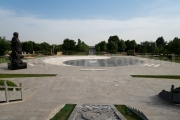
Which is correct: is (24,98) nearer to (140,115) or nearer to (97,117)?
(97,117)

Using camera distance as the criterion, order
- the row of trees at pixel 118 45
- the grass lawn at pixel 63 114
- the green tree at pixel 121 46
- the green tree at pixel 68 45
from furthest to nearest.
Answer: the green tree at pixel 121 46 → the green tree at pixel 68 45 → the row of trees at pixel 118 45 → the grass lawn at pixel 63 114

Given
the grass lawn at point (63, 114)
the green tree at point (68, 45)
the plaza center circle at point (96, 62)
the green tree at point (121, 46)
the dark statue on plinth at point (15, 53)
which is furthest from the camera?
the green tree at point (121, 46)

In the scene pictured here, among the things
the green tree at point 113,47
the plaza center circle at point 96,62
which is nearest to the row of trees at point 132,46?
the green tree at point 113,47

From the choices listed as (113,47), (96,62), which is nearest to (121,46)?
(113,47)

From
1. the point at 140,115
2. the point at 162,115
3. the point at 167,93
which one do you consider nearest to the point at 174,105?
the point at 167,93

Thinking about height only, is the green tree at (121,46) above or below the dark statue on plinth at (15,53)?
above

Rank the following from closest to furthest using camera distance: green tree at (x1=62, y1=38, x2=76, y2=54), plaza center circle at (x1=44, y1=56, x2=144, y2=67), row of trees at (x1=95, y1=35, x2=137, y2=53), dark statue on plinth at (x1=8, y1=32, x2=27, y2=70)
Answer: dark statue on plinth at (x1=8, y1=32, x2=27, y2=70)
plaza center circle at (x1=44, y1=56, x2=144, y2=67)
row of trees at (x1=95, y1=35, x2=137, y2=53)
green tree at (x1=62, y1=38, x2=76, y2=54)

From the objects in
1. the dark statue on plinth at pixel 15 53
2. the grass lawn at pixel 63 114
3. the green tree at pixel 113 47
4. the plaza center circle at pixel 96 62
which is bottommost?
the grass lawn at pixel 63 114

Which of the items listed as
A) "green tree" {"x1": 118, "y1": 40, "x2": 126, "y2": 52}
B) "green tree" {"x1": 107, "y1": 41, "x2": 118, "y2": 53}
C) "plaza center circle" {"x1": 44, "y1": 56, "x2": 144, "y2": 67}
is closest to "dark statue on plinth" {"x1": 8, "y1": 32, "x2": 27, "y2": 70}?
"plaza center circle" {"x1": 44, "y1": 56, "x2": 144, "y2": 67}

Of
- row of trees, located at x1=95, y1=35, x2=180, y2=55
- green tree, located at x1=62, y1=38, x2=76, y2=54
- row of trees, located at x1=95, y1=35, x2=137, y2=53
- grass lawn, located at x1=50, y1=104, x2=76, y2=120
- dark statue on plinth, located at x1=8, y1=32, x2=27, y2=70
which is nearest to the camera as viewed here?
grass lawn, located at x1=50, y1=104, x2=76, y2=120

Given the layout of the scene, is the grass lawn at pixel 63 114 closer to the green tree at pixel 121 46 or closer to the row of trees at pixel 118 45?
the row of trees at pixel 118 45

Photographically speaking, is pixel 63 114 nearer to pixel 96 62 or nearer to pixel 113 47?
pixel 96 62

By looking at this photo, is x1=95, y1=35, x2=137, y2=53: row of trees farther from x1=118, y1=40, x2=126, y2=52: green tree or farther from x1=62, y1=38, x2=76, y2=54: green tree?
x1=62, y1=38, x2=76, y2=54: green tree

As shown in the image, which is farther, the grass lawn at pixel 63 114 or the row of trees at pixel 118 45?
the row of trees at pixel 118 45
